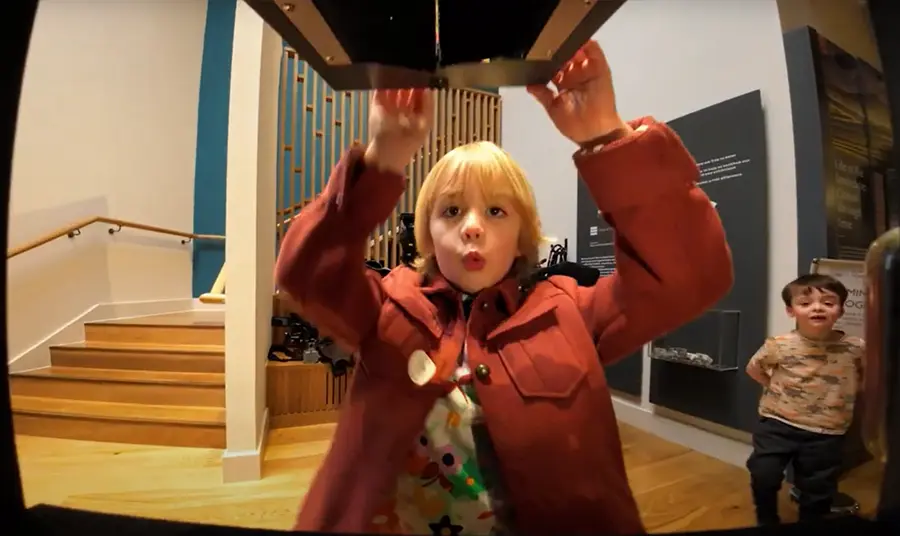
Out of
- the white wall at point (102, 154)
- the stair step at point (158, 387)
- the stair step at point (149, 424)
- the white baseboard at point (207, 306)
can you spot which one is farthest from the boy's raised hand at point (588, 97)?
the white baseboard at point (207, 306)

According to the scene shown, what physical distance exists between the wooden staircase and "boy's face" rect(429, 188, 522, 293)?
711 mm

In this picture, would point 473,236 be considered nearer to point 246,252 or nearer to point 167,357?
point 246,252

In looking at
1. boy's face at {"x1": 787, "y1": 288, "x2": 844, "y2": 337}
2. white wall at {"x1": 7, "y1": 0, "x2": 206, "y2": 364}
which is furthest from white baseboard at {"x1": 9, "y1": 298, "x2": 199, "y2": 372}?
boy's face at {"x1": 787, "y1": 288, "x2": 844, "y2": 337}

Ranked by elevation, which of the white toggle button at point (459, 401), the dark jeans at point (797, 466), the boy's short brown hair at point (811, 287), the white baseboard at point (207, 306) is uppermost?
the boy's short brown hair at point (811, 287)

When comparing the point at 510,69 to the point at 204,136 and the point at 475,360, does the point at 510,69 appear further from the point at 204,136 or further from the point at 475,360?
the point at 204,136

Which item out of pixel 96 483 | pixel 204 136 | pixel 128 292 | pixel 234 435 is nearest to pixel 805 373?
pixel 96 483

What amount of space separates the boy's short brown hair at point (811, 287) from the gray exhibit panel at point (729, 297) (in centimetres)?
3

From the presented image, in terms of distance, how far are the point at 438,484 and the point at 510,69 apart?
0.27m

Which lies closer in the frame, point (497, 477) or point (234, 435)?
point (497, 477)

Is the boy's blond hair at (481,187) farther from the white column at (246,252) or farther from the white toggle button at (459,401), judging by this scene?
the white column at (246,252)

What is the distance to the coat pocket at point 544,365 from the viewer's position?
0.28 metres

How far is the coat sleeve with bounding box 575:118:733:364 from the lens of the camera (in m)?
0.24

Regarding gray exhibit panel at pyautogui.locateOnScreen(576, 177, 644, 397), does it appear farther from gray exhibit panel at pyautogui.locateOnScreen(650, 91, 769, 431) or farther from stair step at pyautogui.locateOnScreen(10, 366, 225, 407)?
stair step at pyautogui.locateOnScreen(10, 366, 225, 407)

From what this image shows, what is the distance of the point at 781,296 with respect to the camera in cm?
29
